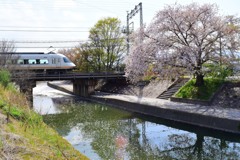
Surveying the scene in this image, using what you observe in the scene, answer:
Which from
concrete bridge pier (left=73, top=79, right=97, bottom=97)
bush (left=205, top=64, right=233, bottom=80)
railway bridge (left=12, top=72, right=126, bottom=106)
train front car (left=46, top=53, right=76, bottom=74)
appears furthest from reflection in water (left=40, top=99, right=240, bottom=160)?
train front car (left=46, top=53, right=76, bottom=74)

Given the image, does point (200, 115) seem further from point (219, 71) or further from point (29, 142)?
Result: point (29, 142)

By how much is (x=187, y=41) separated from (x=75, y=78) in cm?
1594

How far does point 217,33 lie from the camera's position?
19062mm

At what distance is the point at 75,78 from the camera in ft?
105

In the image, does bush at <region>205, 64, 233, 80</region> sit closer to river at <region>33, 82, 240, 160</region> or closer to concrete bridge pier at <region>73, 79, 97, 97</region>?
river at <region>33, 82, 240, 160</region>

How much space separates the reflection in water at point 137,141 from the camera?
419 inches

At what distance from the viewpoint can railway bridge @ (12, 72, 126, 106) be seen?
26434 mm

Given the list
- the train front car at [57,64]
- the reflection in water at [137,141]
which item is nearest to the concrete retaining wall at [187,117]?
the reflection in water at [137,141]

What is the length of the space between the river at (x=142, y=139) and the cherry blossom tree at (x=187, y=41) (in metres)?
4.54

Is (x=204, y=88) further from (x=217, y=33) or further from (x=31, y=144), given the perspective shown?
(x=31, y=144)

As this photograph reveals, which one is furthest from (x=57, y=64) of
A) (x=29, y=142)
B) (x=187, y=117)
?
(x=29, y=142)

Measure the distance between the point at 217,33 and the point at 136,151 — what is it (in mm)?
11915

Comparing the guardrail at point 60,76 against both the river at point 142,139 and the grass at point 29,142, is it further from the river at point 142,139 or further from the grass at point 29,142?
the grass at point 29,142

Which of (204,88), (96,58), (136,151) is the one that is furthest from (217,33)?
(96,58)
